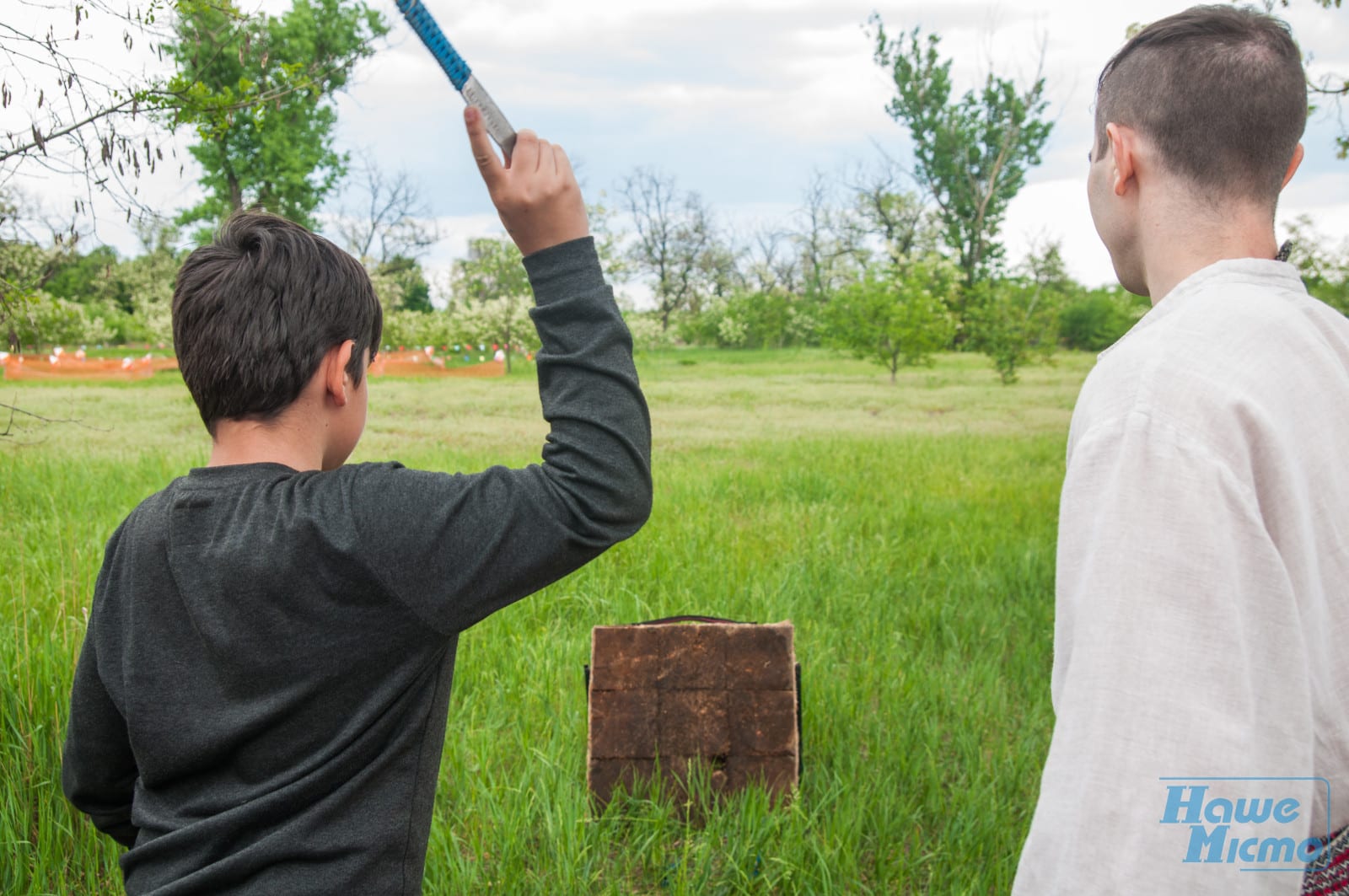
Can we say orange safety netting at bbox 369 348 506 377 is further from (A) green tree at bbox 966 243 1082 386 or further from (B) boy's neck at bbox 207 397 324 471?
(B) boy's neck at bbox 207 397 324 471

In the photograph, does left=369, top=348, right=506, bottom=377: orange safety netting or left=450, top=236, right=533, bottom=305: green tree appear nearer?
left=369, top=348, right=506, bottom=377: orange safety netting

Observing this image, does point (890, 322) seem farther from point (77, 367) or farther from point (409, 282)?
point (77, 367)

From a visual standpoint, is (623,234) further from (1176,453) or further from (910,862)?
(1176,453)

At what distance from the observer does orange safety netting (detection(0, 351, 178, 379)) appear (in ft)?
19.9

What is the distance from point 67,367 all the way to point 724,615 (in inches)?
201

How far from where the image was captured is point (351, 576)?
0.85 meters

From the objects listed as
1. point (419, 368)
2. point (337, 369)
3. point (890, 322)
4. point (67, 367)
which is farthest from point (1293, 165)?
point (890, 322)

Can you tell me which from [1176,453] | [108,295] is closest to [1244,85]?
[1176,453]

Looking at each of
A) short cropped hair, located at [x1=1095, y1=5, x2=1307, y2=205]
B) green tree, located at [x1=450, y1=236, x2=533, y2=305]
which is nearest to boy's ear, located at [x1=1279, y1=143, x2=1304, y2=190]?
short cropped hair, located at [x1=1095, y1=5, x2=1307, y2=205]

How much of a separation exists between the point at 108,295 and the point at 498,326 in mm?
5914

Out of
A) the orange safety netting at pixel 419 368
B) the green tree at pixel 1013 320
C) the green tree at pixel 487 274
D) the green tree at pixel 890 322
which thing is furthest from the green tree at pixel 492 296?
the green tree at pixel 1013 320

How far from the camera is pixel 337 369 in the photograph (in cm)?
95

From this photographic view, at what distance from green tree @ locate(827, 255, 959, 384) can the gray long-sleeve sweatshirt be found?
10.1 m

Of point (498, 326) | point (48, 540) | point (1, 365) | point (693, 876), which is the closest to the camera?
point (693, 876)
